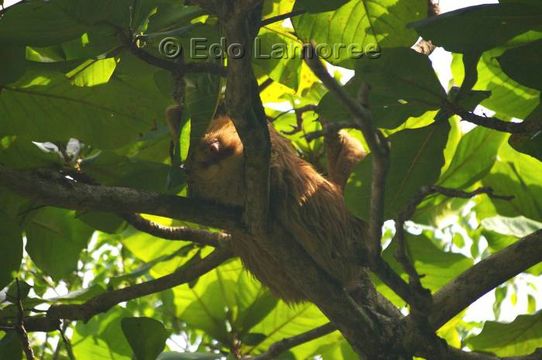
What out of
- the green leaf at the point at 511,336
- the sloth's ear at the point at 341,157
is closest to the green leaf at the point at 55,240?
the sloth's ear at the point at 341,157

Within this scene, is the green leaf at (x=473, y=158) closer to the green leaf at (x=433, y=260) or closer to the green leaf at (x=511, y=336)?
the green leaf at (x=433, y=260)

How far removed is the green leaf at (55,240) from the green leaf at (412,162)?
1.26m

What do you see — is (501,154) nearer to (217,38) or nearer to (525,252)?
(525,252)

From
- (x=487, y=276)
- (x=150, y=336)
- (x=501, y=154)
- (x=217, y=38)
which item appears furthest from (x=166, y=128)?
(x=501, y=154)

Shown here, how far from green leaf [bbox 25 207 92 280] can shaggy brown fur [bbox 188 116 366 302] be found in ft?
1.57

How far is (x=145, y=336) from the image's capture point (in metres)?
2.51

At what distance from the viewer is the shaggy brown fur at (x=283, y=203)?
294cm

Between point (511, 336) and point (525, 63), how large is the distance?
133 centimetres

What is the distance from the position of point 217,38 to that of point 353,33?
412mm

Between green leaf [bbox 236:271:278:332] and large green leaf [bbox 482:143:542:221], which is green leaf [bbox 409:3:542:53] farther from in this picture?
green leaf [bbox 236:271:278:332]

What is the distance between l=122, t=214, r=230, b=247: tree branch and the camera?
2.73 m

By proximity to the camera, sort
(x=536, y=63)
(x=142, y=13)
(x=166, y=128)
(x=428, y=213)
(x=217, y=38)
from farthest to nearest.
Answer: (x=428, y=213)
(x=166, y=128)
(x=217, y=38)
(x=142, y=13)
(x=536, y=63)

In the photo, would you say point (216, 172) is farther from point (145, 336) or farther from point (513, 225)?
point (513, 225)

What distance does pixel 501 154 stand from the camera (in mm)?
3154
